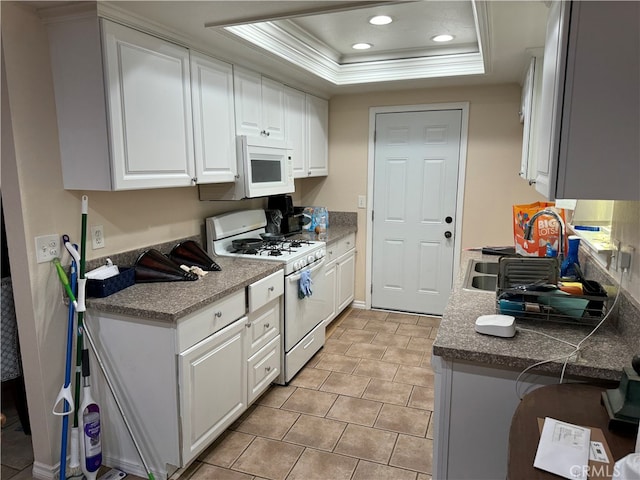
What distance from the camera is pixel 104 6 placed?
6.13ft

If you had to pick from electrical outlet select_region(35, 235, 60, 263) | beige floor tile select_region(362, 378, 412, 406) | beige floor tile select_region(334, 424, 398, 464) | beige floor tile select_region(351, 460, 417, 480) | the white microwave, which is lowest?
beige floor tile select_region(351, 460, 417, 480)

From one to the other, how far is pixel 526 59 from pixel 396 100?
1428 mm

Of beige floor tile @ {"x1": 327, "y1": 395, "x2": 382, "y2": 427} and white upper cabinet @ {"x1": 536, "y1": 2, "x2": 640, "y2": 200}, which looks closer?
white upper cabinet @ {"x1": 536, "y1": 2, "x2": 640, "y2": 200}

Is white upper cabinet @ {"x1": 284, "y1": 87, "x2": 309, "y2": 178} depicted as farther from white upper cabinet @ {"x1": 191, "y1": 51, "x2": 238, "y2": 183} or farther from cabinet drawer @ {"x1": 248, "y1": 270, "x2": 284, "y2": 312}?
cabinet drawer @ {"x1": 248, "y1": 270, "x2": 284, "y2": 312}

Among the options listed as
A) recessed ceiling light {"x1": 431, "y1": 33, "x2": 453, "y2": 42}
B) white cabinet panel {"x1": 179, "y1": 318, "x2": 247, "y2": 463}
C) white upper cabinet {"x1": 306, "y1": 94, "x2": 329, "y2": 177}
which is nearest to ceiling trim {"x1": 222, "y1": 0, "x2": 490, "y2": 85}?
recessed ceiling light {"x1": 431, "y1": 33, "x2": 453, "y2": 42}

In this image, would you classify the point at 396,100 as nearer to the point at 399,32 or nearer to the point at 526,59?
the point at 399,32

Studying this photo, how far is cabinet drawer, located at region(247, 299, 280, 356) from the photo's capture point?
2559mm

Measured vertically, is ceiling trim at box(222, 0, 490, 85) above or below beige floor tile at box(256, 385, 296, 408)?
above

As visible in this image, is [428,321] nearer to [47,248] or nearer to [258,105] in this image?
[258,105]

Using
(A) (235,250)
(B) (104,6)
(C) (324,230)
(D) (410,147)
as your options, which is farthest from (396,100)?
(B) (104,6)

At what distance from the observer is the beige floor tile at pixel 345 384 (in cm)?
294

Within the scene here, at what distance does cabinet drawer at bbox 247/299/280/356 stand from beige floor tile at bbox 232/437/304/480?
499 mm

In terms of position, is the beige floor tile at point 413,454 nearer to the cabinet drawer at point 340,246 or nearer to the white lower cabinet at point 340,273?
the white lower cabinet at point 340,273

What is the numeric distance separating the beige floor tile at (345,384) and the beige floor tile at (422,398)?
1.08ft
